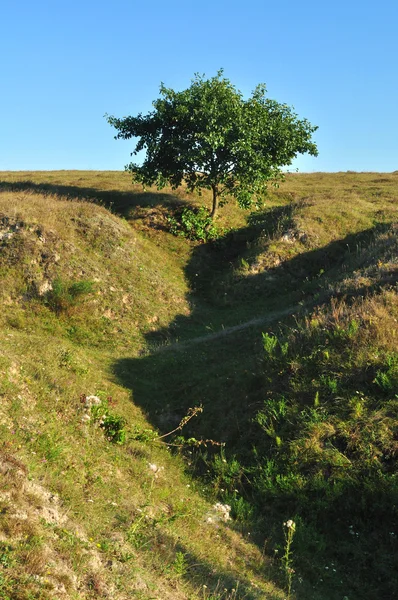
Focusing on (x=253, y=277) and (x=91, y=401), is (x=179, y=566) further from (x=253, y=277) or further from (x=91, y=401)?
(x=253, y=277)

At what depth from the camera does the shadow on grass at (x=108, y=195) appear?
32875 millimetres

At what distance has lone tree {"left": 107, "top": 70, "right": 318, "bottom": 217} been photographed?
28.1 meters

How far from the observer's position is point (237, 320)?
72.0 feet

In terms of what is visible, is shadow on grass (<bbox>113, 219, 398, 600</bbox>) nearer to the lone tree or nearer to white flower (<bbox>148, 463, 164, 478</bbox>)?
white flower (<bbox>148, 463, 164, 478</bbox>)

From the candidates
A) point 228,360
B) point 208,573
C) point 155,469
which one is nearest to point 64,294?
point 228,360

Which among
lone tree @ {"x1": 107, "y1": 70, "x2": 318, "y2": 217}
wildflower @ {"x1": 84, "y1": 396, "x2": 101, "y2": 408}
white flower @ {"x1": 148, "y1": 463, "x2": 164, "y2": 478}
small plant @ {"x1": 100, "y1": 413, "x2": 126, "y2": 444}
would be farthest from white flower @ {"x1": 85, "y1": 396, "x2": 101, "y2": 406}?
lone tree @ {"x1": 107, "y1": 70, "x2": 318, "y2": 217}

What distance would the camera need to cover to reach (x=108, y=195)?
35688 millimetres

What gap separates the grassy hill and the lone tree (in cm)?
965

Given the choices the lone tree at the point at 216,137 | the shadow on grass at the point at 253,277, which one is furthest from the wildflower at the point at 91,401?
the lone tree at the point at 216,137

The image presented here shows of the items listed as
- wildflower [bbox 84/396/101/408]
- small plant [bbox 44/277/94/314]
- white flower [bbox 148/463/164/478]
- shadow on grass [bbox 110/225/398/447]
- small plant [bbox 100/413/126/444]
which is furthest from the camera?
small plant [bbox 44/277/94/314]

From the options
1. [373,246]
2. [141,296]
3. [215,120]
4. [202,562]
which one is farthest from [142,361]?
[215,120]

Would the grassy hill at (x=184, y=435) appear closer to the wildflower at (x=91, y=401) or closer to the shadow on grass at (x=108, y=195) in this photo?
the wildflower at (x=91, y=401)

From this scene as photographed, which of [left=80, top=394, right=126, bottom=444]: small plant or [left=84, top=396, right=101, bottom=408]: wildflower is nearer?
[left=80, top=394, right=126, bottom=444]: small plant

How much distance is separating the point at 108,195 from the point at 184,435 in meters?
27.2
